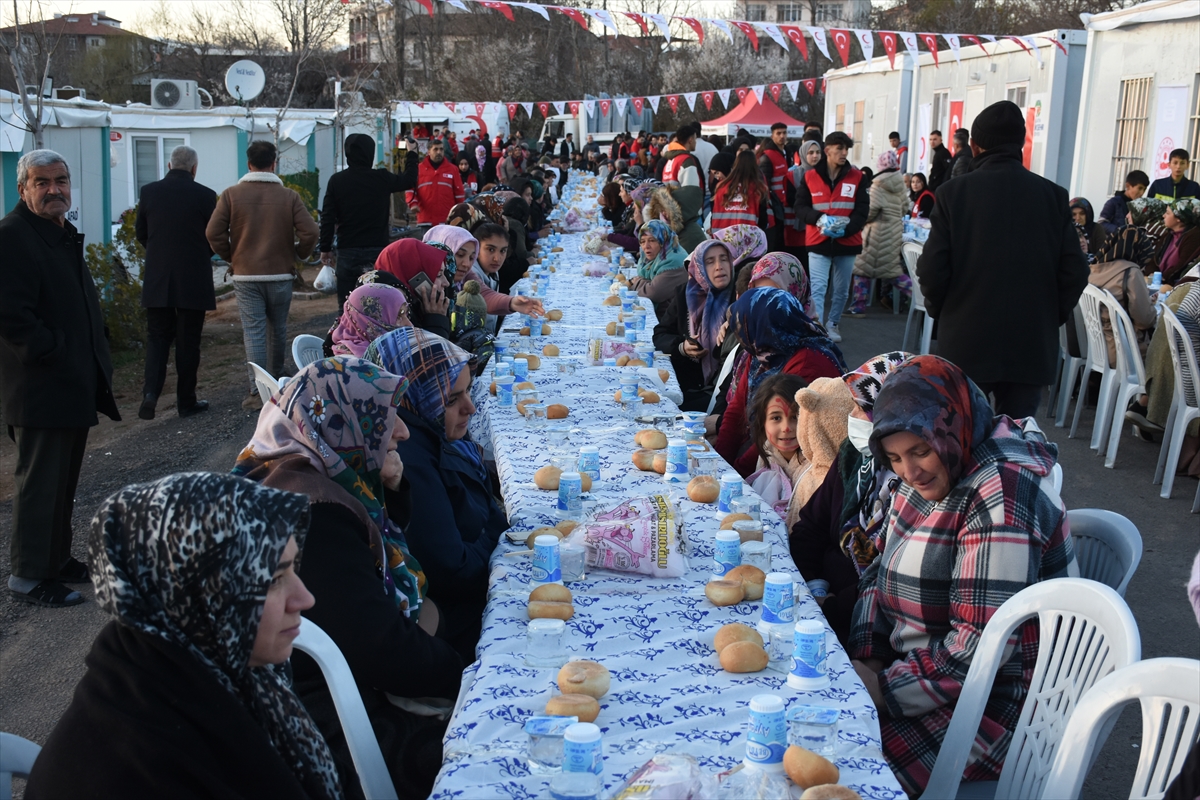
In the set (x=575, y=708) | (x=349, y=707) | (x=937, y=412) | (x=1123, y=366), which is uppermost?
(x=937, y=412)

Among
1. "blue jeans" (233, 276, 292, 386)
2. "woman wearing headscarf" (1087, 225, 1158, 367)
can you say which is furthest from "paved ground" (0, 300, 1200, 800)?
"woman wearing headscarf" (1087, 225, 1158, 367)

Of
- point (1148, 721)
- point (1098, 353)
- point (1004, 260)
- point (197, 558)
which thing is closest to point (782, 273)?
point (1004, 260)

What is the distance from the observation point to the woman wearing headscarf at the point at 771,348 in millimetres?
4082

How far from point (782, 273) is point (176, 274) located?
439 cm

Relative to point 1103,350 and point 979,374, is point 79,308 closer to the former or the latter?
point 979,374

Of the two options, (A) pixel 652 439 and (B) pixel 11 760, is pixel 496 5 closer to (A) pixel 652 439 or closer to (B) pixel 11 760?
(A) pixel 652 439

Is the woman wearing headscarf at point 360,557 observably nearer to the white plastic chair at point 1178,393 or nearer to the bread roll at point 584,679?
the bread roll at point 584,679

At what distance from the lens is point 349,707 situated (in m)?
2.05

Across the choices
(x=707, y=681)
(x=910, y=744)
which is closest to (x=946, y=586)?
(x=910, y=744)

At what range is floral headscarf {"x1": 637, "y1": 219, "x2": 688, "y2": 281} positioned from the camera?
7.91 meters

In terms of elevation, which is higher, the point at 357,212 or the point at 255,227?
the point at 357,212

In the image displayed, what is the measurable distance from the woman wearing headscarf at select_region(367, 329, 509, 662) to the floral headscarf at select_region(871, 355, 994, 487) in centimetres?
116

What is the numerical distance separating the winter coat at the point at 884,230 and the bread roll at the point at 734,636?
865 centimetres

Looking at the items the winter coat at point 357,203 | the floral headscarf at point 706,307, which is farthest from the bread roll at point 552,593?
the winter coat at point 357,203
